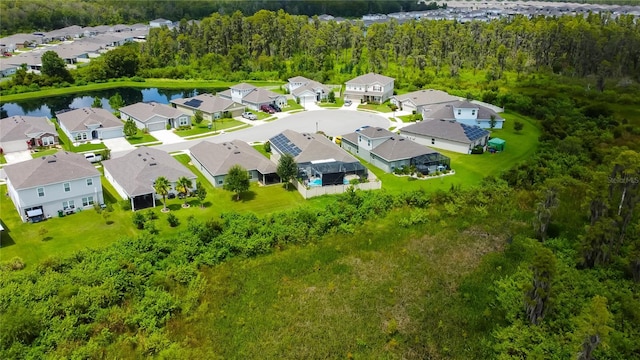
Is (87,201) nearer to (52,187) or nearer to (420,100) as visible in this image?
(52,187)

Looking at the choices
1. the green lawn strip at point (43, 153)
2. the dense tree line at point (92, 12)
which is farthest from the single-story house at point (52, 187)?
the dense tree line at point (92, 12)

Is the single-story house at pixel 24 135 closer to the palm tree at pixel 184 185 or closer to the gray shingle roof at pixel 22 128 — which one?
the gray shingle roof at pixel 22 128

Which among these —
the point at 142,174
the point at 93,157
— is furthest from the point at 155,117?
the point at 142,174

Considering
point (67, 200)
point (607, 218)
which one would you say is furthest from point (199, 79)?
point (607, 218)

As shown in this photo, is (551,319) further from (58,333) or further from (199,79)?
(199,79)

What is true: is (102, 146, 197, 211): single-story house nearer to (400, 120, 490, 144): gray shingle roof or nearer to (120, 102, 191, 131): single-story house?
(120, 102, 191, 131): single-story house

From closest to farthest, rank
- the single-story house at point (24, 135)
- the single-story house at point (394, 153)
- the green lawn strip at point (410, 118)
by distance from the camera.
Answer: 1. the single-story house at point (394, 153)
2. the single-story house at point (24, 135)
3. the green lawn strip at point (410, 118)
